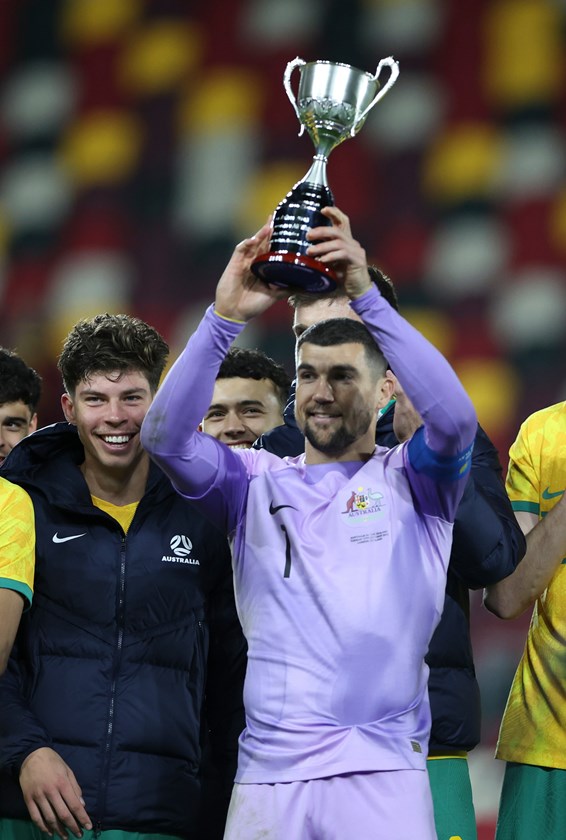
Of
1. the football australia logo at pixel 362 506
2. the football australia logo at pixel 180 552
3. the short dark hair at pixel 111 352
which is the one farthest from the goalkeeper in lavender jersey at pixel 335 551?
the short dark hair at pixel 111 352

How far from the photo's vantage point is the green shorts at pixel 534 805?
6.84 feet

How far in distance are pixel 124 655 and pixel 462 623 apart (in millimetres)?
542

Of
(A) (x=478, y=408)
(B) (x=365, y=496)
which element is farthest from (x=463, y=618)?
(A) (x=478, y=408)

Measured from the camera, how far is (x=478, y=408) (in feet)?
12.3

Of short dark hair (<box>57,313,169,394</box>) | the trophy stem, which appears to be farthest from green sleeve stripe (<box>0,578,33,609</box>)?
the trophy stem

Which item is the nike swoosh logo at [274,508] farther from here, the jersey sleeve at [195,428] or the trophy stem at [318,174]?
the trophy stem at [318,174]

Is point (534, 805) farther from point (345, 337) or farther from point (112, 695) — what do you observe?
point (345, 337)

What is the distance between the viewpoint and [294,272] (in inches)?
72.2

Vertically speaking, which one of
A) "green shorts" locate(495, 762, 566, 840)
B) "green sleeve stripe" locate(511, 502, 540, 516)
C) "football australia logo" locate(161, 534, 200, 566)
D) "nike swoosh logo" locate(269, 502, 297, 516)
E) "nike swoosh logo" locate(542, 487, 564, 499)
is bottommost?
"green shorts" locate(495, 762, 566, 840)

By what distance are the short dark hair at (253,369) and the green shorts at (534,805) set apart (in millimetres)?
1036

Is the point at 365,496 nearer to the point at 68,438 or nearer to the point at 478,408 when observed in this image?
the point at 68,438

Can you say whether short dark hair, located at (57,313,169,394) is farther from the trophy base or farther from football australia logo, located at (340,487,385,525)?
football australia logo, located at (340,487,385,525)

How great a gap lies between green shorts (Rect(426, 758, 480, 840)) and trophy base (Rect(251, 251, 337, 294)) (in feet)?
2.53

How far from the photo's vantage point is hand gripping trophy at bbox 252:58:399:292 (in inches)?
71.7
